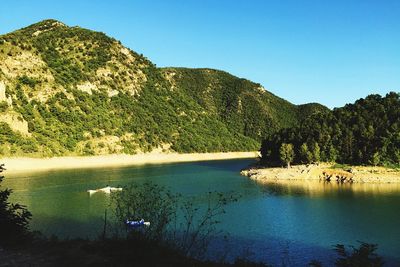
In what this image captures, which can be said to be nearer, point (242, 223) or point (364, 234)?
point (364, 234)

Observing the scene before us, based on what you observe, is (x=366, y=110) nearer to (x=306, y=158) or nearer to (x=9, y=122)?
(x=306, y=158)

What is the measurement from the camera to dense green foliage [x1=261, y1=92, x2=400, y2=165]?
8469 cm

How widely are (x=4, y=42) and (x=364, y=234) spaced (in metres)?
Answer: 150

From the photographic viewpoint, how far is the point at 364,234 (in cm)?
3875

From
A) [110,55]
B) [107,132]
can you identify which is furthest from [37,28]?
[107,132]

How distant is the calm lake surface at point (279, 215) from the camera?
3329 cm

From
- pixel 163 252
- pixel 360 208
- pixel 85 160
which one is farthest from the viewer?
pixel 85 160

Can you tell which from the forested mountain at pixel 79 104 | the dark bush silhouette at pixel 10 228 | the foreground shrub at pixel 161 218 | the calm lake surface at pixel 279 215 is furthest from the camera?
the forested mountain at pixel 79 104

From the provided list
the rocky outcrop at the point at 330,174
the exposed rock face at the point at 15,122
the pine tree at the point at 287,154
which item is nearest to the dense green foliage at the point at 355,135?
the pine tree at the point at 287,154

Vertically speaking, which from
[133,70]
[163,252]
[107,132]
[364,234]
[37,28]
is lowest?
[364,234]

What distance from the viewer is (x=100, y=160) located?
135250mm

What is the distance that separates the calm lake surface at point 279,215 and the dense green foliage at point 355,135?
14.9m

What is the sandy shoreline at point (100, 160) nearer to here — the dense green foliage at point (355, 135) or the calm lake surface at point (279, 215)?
the calm lake surface at point (279, 215)

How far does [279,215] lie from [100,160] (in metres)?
97.6
